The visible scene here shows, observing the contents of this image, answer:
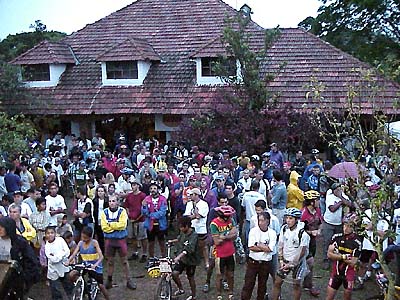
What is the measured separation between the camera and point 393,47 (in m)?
29.3

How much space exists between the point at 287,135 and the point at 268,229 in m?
8.91

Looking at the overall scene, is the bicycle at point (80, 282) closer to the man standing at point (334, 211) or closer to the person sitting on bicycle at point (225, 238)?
the person sitting on bicycle at point (225, 238)

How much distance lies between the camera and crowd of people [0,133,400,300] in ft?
28.7

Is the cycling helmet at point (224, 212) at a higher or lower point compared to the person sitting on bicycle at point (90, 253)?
A: higher

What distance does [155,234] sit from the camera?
1170 centimetres

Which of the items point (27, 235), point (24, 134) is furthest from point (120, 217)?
point (24, 134)

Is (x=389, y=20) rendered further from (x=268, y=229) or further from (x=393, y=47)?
(x=268, y=229)

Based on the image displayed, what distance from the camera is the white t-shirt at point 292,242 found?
8992mm

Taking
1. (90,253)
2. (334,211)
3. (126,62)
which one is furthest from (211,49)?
(90,253)

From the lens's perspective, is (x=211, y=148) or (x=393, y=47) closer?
(x=211, y=148)

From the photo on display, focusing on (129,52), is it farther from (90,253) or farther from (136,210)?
(90,253)

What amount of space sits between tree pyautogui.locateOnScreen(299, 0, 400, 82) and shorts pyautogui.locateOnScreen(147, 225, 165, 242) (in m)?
19.7

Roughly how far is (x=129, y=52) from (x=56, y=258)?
15.2 m

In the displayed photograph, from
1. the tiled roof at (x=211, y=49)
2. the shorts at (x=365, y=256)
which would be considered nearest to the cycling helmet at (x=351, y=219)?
the shorts at (x=365, y=256)
